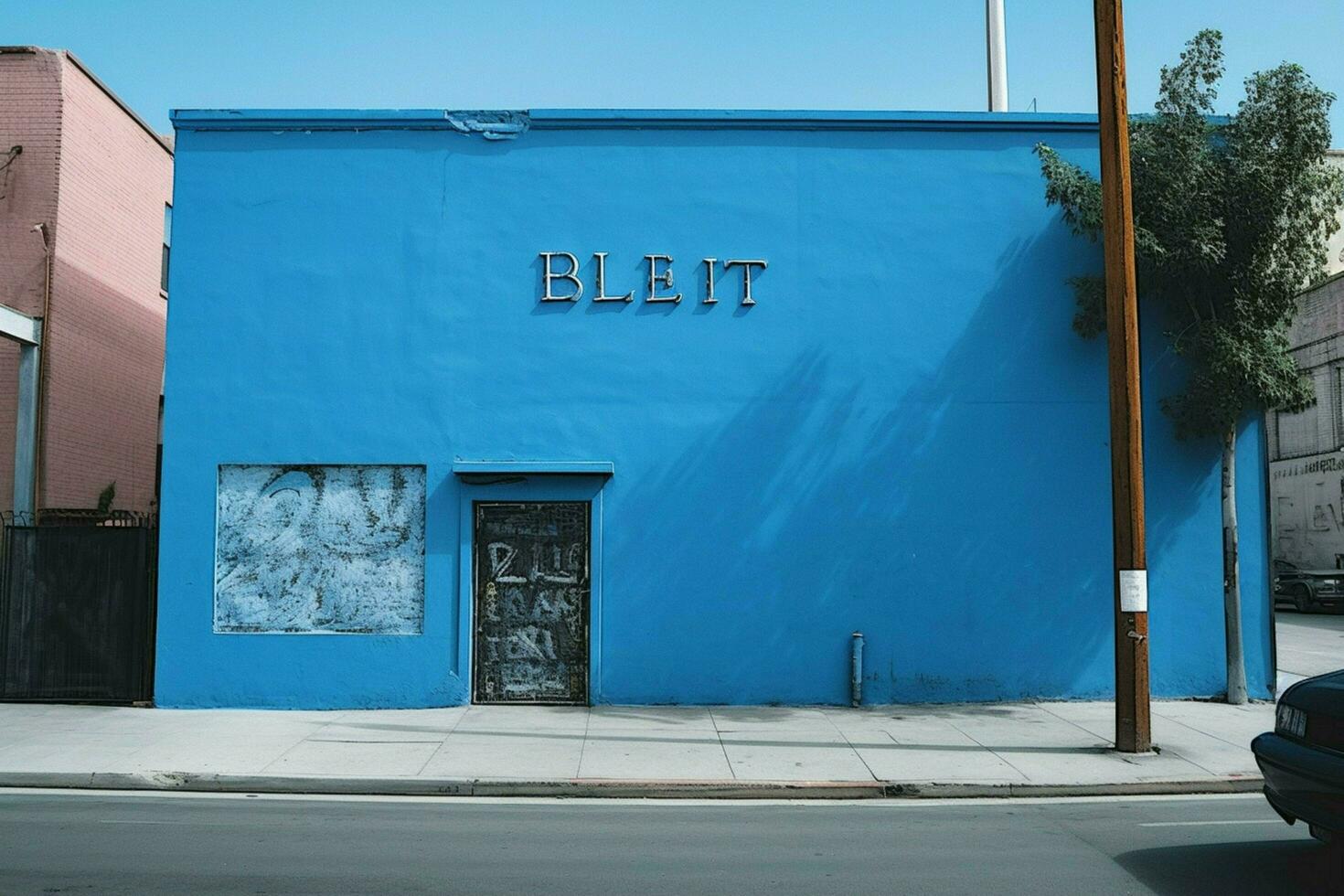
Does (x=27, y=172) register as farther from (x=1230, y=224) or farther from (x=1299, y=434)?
(x=1299, y=434)

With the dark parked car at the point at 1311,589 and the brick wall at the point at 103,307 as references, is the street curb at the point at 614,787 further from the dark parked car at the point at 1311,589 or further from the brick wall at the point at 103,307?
the dark parked car at the point at 1311,589

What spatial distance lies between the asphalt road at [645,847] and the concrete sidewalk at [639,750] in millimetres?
294

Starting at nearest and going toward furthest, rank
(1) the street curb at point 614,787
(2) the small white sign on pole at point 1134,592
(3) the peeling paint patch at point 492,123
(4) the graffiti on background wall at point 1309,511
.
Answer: (1) the street curb at point 614,787, (2) the small white sign on pole at point 1134,592, (3) the peeling paint patch at point 492,123, (4) the graffiti on background wall at point 1309,511

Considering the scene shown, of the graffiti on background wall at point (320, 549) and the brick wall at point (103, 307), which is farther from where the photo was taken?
the brick wall at point (103, 307)

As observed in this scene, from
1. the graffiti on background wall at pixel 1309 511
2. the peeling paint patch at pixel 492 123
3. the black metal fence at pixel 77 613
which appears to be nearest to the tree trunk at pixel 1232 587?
the peeling paint patch at pixel 492 123

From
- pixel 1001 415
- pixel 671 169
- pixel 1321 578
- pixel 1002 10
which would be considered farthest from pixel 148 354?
pixel 1321 578

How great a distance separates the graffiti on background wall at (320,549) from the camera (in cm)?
1223

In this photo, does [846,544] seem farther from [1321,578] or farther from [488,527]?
[1321,578]

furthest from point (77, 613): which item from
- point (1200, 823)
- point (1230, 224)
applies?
point (1230, 224)

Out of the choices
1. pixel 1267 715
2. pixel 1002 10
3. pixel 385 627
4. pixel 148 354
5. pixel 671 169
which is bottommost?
pixel 1267 715

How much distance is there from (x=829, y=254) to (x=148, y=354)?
1153cm

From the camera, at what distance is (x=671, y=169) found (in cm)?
1280

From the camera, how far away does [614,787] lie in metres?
8.72

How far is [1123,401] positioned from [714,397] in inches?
176
